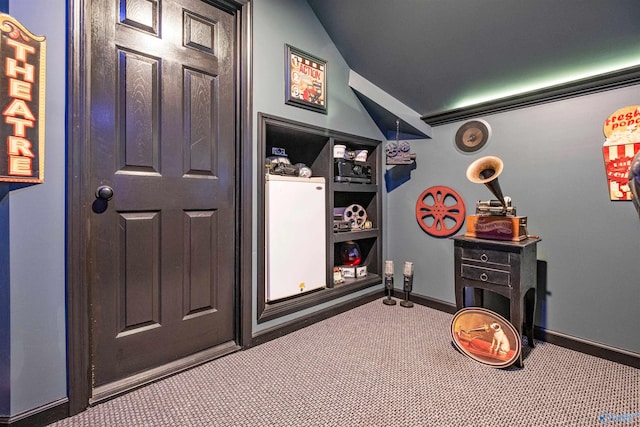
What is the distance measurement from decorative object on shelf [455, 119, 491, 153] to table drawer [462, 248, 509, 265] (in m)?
0.96

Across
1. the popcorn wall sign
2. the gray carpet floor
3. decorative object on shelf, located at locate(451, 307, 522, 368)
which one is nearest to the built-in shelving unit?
the gray carpet floor

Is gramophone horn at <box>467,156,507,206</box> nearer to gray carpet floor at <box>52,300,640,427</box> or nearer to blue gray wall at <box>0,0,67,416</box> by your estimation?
gray carpet floor at <box>52,300,640,427</box>

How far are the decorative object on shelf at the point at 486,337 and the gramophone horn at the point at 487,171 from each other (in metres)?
0.78

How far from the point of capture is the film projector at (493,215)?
1845 mm

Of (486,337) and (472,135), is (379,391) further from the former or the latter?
Result: (472,135)

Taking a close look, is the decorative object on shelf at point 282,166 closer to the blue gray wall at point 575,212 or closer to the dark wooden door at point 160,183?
the dark wooden door at point 160,183

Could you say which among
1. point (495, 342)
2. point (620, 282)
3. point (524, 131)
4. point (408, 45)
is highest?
point (408, 45)

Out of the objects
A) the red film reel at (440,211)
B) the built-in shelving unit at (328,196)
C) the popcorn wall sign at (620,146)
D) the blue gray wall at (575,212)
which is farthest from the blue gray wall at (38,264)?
the popcorn wall sign at (620,146)

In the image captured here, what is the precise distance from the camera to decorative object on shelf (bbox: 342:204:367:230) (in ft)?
9.48

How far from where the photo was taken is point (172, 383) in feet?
5.11

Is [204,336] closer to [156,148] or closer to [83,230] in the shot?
[83,230]

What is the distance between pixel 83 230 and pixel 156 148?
55cm

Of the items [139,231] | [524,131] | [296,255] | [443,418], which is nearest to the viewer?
[443,418]

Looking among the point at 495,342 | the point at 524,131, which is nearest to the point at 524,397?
the point at 495,342
